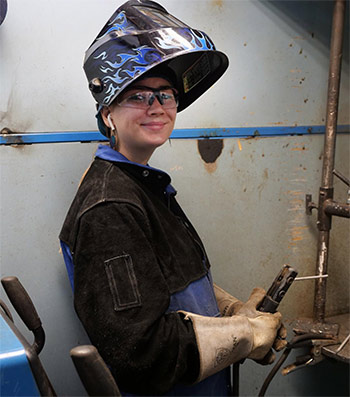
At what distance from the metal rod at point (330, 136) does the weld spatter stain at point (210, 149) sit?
398 millimetres

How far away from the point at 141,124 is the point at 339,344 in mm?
1079

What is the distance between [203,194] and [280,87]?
497mm

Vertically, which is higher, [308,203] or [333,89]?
[333,89]

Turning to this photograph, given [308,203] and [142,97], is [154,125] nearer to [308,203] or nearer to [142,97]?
[142,97]

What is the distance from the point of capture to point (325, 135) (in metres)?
1.75

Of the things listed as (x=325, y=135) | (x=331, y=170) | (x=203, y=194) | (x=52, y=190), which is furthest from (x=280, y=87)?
(x=52, y=190)

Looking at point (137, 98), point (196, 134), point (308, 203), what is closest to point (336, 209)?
point (308, 203)

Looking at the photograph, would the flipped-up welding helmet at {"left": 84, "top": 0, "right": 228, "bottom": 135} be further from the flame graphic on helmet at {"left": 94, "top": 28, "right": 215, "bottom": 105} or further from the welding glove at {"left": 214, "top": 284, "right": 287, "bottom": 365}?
the welding glove at {"left": 214, "top": 284, "right": 287, "bottom": 365}

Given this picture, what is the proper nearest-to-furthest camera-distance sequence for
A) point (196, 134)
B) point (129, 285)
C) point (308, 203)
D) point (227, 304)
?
point (129, 285) → point (227, 304) → point (196, 134) → point (308, 203)

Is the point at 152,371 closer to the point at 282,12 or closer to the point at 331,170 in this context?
the point at 331,170

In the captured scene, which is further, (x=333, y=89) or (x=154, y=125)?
(x=333, y=89)

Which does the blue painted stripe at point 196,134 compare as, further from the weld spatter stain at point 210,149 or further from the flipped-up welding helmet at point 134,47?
the flipped-up welding helmet at point 134,47

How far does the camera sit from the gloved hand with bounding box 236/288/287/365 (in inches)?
45.7

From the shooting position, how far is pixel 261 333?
3.82 feet
